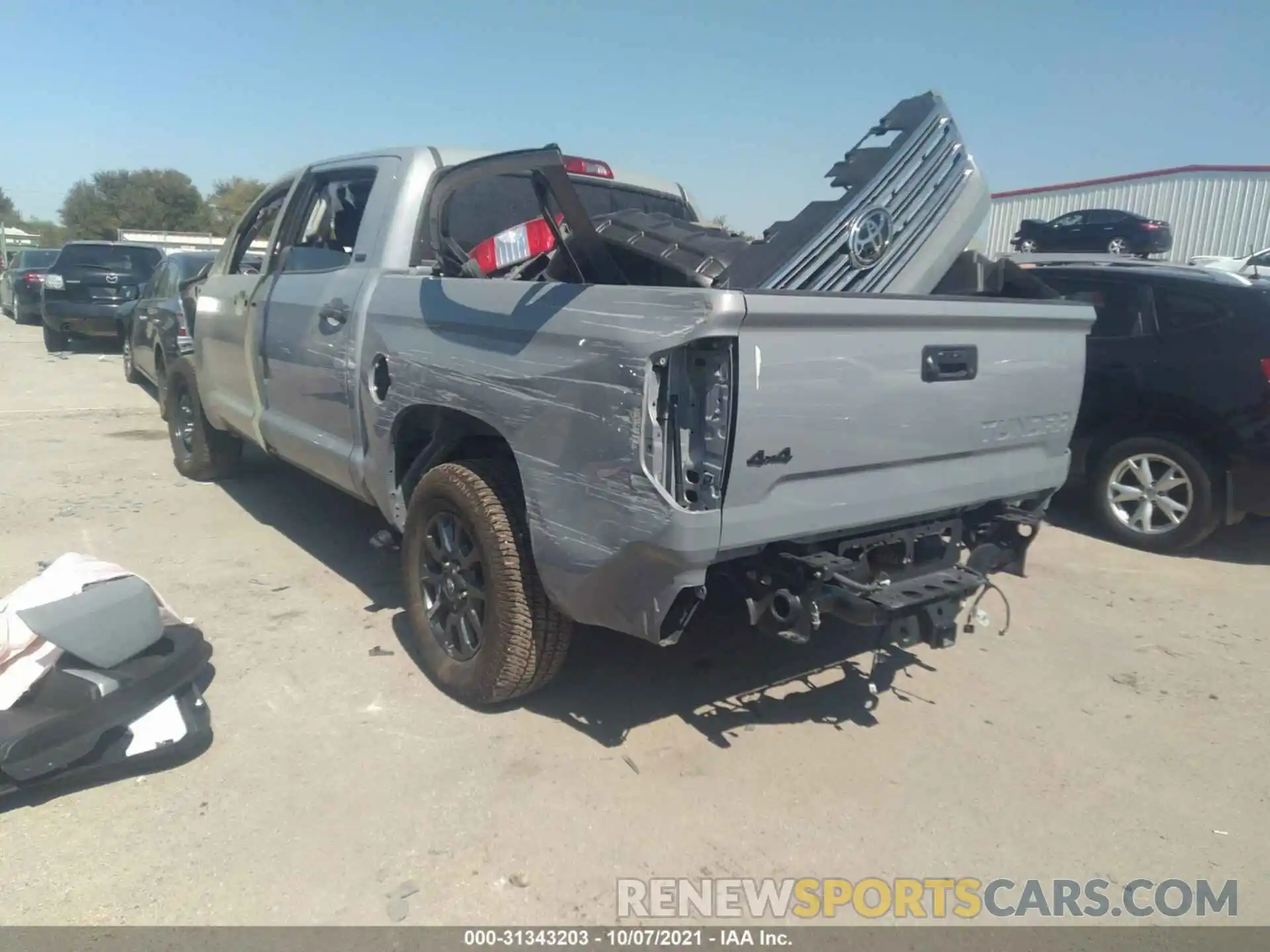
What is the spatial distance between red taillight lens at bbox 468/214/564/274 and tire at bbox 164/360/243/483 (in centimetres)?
395

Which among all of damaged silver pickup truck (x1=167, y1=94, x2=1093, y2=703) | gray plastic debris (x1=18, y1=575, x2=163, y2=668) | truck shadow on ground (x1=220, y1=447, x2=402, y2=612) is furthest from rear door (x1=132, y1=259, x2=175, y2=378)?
gray plastic debris (x1=18, y1=575, x2=163, y2=668)

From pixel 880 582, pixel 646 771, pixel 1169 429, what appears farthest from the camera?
pixel 1169 429

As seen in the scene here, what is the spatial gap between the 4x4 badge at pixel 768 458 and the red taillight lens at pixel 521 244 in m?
1.10

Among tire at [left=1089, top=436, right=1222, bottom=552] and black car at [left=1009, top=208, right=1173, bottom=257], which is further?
black car at [left=1009, top=208, right=1173, bottom=257]

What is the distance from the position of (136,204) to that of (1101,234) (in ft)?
185

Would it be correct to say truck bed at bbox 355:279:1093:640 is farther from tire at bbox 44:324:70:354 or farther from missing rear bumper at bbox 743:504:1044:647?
tire at bbox 44:324:70:354

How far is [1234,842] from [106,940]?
323cm

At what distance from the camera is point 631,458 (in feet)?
8.59

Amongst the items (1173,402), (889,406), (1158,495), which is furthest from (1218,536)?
(889,406)

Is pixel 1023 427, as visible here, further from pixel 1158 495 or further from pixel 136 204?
pixel 136 204

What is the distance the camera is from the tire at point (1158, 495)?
5.52 m

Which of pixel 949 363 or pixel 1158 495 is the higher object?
pixel 949 363

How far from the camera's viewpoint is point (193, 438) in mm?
6793

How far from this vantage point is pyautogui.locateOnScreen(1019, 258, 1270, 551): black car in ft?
17.4
